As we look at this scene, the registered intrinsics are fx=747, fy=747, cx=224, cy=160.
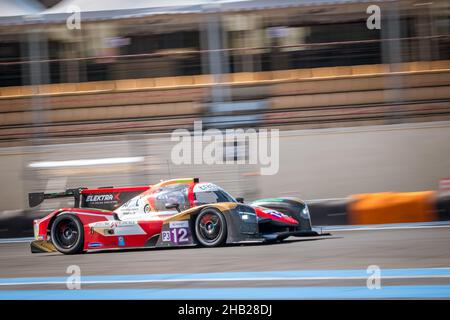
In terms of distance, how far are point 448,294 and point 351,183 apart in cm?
524

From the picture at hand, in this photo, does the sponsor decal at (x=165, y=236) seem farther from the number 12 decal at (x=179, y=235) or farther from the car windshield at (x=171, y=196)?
the car windshield at (x=171, y=196)

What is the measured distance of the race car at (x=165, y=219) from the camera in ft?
18.7

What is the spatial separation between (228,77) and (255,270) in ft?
20.3

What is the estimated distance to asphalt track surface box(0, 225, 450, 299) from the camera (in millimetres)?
3797

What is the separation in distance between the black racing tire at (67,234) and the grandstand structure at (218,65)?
12.4 feet

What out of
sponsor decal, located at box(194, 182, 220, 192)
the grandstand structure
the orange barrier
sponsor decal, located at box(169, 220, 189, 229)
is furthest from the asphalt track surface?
the grandstand structure

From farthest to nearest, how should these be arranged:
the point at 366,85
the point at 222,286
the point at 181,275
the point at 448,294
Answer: the point at 366,85, the point at 181,275, the point at 222,286, the point at 448,294

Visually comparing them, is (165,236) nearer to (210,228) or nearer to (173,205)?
(173,205)

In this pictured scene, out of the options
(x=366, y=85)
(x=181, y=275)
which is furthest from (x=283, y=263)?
(x=366, y=85)

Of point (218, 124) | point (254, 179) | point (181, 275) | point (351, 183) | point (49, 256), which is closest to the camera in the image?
point (181, 275)

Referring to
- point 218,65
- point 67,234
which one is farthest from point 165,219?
point 218,65

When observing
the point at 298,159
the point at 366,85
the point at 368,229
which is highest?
the point at 366,85

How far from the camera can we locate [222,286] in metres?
4.08
